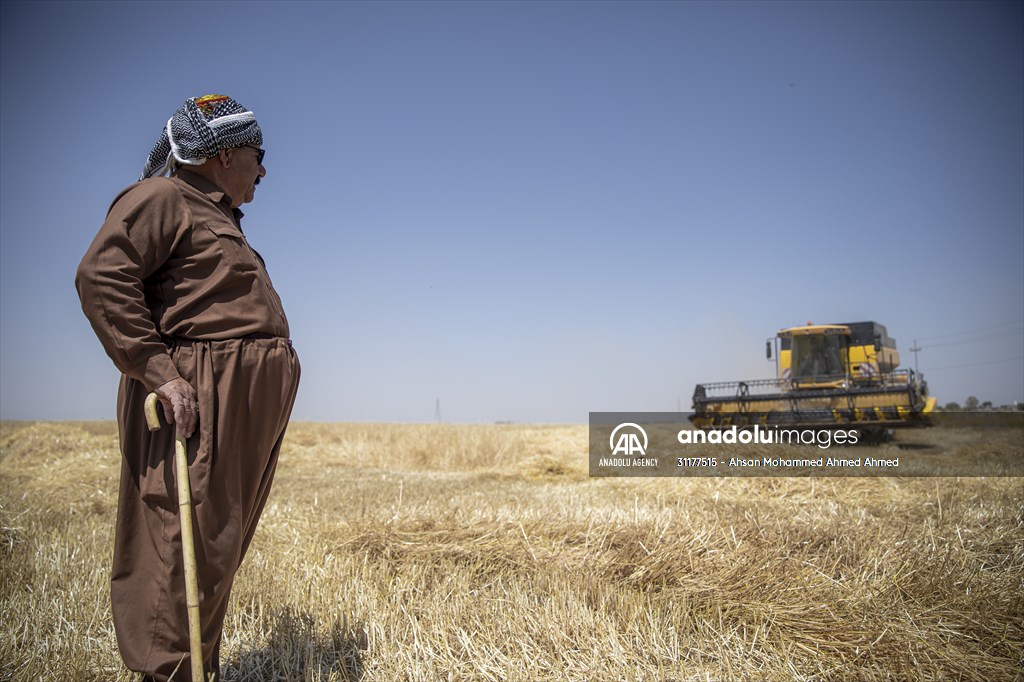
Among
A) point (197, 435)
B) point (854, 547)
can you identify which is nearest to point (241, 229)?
point (197, 435)

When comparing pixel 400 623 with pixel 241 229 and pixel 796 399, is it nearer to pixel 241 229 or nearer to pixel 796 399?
pixel 241 229

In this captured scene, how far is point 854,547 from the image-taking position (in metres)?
3.77

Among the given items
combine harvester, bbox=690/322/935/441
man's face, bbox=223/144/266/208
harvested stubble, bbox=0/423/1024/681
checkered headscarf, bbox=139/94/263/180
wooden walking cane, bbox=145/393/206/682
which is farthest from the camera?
combine harvester, bbox=690/322/935/441

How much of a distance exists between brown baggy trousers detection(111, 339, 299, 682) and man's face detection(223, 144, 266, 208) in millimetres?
567

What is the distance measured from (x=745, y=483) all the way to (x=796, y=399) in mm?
8195

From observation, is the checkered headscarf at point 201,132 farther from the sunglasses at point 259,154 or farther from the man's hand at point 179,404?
the man's hand at point 179,404

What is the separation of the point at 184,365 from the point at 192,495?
0.38 meters

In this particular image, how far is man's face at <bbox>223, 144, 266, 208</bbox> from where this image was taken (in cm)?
220

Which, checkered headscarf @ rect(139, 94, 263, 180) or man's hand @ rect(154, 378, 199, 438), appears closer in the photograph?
man's hand @ rect(154, 378, 199, 438)

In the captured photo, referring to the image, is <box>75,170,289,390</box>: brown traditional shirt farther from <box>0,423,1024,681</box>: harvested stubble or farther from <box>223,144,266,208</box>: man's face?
<box>0,423,1024,681</box>: harvested stubble

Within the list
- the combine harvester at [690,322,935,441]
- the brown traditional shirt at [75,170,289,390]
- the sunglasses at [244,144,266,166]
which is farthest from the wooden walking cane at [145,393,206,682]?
the combine harvester at [690,322,935,441]

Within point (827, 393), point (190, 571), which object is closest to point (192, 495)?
point (190, 571)

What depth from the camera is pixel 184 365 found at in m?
1.94

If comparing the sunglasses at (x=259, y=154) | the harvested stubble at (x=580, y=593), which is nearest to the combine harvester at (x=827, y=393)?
the harvested stubble at (x=580, y=593)
